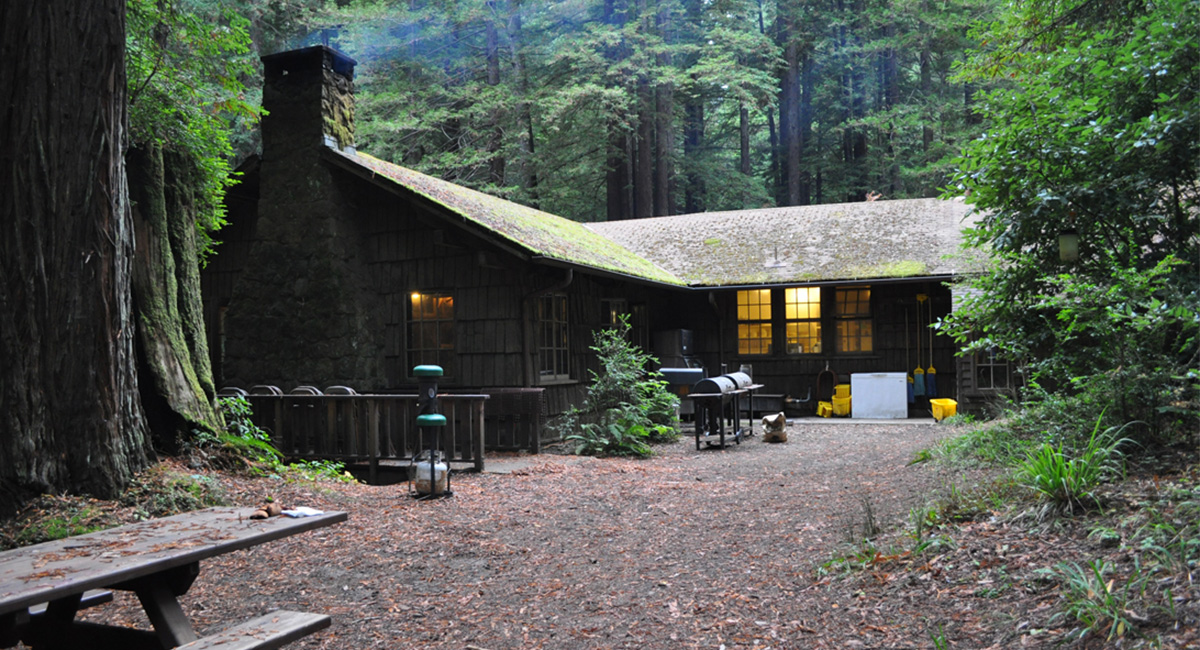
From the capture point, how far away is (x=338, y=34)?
24.3 metres

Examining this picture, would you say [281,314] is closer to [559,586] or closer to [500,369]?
[500,369]

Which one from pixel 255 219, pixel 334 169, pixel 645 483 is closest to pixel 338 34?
pixel 255 219

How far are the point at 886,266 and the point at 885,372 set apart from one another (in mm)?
2234

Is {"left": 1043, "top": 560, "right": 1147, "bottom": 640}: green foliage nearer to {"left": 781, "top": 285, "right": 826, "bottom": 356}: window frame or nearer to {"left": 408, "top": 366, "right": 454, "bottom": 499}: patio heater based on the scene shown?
{"left": 408, "top": 366, "right": 454, "bottom": 499}: patio heater

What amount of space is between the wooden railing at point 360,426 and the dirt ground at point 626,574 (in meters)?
1.08

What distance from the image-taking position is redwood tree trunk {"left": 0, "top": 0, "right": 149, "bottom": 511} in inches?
199

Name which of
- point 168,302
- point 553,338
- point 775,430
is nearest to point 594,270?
point 553,338

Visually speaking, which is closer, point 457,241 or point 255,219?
point 457,241

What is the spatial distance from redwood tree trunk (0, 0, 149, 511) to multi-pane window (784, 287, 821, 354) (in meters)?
13.6

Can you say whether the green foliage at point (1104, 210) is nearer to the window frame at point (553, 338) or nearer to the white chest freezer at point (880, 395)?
the window frame at point (553, 338)

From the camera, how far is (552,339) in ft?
41.5

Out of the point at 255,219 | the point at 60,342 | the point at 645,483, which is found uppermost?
the point at 255,219

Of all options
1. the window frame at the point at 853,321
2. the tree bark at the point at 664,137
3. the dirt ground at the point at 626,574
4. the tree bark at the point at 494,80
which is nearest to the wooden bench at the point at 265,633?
the dirt ground at the point at 626,574

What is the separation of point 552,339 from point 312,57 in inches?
222
